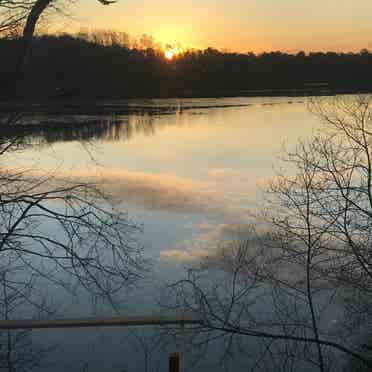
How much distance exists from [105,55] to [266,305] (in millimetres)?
56077

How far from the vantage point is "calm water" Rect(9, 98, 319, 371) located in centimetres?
619

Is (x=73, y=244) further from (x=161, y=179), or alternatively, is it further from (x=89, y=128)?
(x=89, y=128)

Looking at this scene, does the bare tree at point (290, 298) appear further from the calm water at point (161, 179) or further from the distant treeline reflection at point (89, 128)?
the distant treeline reflection at point (89, 128)

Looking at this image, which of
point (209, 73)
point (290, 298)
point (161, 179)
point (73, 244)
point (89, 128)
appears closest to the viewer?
point (290, 298)

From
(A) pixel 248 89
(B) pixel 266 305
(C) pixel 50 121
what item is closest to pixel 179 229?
(B) pixel 266 305

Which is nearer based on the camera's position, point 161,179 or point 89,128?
point 161,179

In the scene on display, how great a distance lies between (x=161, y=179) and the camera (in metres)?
13.7

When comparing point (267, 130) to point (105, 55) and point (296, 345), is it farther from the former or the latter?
point (105, 55)

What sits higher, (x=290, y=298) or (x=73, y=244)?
(x=73, y=244)

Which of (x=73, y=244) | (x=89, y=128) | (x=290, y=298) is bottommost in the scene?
(x=290, y=298)

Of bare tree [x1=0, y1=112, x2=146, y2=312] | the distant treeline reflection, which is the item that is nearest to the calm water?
the distant treeline reflection

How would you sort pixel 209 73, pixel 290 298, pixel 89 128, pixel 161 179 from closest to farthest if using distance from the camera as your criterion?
pixel 290 298 < pixel 161 179 < pixel 89 128 < pixel 209 73

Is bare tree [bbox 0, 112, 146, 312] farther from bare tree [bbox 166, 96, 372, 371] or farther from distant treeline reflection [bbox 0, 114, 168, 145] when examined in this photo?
distant treeline reflection [bbox 0, 114, 168, 145]

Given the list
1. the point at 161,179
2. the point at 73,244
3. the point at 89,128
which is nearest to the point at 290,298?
the point at 73,244
